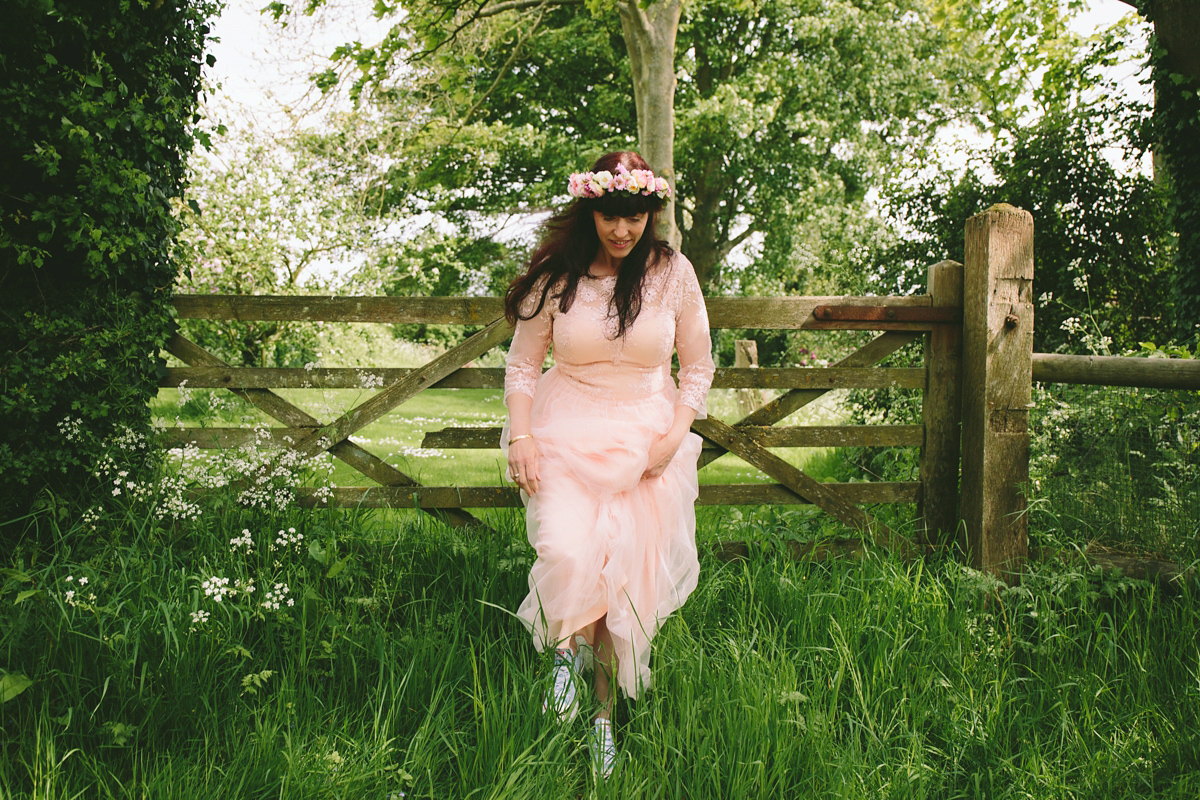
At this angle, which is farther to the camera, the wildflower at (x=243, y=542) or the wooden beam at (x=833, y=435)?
the wooden beam at (x=833, y=435)

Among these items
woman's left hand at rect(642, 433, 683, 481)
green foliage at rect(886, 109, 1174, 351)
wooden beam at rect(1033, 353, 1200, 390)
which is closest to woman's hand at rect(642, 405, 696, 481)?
woman's left hand at rect(642, 433, 683, 481)

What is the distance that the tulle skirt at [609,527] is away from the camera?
261 centimetres

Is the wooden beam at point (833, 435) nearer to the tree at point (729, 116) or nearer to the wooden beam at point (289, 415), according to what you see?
the wooden beam at point (289, 415)

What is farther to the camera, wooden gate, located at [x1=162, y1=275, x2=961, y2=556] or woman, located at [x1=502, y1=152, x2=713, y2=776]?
wooden gate, located at [x1=162, y1=275, x2=961, y2=556]

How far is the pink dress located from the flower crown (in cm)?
34

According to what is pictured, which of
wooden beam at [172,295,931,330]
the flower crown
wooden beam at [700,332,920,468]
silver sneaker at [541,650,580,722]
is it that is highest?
the flower crown

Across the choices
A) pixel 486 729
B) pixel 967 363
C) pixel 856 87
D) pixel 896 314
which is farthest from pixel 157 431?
pixel 856 87

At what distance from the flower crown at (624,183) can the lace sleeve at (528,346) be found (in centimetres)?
45

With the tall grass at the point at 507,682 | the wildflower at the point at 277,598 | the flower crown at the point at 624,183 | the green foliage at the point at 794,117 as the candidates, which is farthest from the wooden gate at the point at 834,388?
the green foliage at the point at 794,117

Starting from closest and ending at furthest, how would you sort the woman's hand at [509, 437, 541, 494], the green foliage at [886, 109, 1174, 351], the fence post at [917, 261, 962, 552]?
the woman's hand at [509, 437, 541, 494], the fence post at [917, 261, 962, 552], the green foliage at [886, 109, 1174, 351]

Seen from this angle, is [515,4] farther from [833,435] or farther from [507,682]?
[507,682]

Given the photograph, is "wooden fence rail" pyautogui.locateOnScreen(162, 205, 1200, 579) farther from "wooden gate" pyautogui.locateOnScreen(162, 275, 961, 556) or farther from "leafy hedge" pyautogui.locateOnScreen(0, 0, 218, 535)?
"leafy hedge" pyautogui.locateOnScreen(0, 0, 218, 535)

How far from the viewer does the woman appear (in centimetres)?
264

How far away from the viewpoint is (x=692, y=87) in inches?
738
